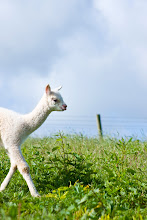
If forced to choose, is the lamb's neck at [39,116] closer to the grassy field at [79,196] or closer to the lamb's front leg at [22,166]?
the lamb's front leg at [22,166]

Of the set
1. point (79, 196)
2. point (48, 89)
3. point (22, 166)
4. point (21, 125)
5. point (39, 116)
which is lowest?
point (79, 196)

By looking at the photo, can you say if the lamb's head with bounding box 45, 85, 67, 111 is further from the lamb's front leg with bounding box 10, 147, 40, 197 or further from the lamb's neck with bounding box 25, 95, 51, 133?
the lamb's front leg with bounding box 10, 147, 40, 197

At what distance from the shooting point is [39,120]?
4922 mm

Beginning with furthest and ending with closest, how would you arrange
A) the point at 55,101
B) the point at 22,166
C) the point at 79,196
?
the point at 55,101, the point at 22,166, the point at 79,196

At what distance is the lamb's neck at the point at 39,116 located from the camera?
193 inches

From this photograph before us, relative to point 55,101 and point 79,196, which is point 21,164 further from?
point 79,196

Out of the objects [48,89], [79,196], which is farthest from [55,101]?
[79,196]

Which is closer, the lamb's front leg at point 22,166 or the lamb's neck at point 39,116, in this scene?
the lamb's front leg at point 22,166

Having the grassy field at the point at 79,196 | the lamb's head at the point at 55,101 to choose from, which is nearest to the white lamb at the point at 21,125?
the lamb's head at the point at 55,101

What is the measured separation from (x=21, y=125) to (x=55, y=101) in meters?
0.69

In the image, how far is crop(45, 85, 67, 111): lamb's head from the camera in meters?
4.80

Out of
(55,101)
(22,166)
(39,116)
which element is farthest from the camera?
(39,116)

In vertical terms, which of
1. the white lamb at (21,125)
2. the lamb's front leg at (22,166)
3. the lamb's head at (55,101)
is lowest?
the lamb's front leg at (22,166)

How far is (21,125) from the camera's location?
486 centimetres
